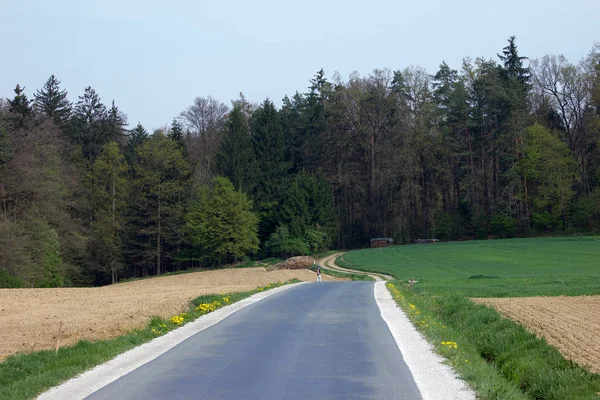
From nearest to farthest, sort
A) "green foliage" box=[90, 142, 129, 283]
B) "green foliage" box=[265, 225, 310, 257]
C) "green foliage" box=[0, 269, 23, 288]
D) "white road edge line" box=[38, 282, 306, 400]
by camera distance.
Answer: "white road edge line" box=[38, 282, 306, 400] < "green foliage" box=[0, 269, 23, 288] < "green foliage" box=[90, 142, 129, 283] < "green foliage" box=[265, 225, 310, 257]

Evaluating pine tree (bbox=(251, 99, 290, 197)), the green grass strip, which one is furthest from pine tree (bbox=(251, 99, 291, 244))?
the green grass strip

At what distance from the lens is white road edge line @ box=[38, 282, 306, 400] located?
27.4ft

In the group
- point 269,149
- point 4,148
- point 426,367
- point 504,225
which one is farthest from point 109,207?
point 426,367

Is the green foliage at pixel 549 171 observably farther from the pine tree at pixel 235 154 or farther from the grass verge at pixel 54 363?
the grass verge at pixel 54 363

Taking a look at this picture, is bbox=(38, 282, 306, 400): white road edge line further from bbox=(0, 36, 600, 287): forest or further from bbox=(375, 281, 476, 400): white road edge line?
bbox=(0, 36, 600, 287): forest

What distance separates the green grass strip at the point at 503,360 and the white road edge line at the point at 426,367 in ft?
0.62

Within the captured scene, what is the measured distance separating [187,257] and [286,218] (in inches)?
529

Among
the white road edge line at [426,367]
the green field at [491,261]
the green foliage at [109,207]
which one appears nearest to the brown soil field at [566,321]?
the white road edge line at [426,367]

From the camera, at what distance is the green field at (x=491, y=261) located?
41000 mm

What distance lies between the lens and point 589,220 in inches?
2835

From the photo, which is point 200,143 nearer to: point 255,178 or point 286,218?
point 255,178

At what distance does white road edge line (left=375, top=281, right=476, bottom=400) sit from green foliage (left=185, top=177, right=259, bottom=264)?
5729 cm

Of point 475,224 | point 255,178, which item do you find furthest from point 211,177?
point 475,224

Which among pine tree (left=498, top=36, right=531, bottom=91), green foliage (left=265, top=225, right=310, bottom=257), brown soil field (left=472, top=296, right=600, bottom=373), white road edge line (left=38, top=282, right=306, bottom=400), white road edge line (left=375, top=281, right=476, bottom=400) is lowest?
brown soil field (left=472, top=296, right=600, bottom=373)
